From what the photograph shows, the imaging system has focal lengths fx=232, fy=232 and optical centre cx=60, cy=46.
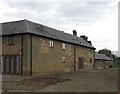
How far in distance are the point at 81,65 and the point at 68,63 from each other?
7.13 meters

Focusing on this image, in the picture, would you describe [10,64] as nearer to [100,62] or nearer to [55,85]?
[55,85]

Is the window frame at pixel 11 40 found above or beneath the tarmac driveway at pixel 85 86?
above

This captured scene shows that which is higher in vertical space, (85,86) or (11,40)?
(11,40)

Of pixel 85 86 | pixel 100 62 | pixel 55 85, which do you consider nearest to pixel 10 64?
pixel 55 85

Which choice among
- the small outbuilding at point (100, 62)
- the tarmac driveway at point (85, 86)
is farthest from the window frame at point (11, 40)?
the small outbuilding at point (100, 62)

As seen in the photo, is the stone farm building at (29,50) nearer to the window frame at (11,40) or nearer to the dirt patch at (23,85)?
the window frame at (11,40)

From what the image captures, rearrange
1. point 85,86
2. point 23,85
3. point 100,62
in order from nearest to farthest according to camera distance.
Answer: point 23,85 → point 85,86 → point 100,62

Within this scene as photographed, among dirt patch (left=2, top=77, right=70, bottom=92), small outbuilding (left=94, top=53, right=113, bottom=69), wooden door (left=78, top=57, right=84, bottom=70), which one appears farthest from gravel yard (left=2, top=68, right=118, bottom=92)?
small outbuilding (left=94, top=53, right=113, bottom=69)

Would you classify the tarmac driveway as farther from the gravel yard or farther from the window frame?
the window frame

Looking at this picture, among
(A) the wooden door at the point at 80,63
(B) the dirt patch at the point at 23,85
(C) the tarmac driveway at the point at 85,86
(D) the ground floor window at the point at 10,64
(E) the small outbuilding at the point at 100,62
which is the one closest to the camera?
(B) the dirt patch at the point at 23,85

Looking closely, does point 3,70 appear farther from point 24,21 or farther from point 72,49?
point 72,49

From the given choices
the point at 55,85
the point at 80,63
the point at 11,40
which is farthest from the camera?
the point at 80,63

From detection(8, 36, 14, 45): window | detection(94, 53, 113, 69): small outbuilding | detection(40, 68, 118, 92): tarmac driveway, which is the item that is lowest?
detection(40, 68, 118, 92): tarmac driveway

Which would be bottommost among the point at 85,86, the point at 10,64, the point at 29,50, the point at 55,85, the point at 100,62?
the point at 85,86
